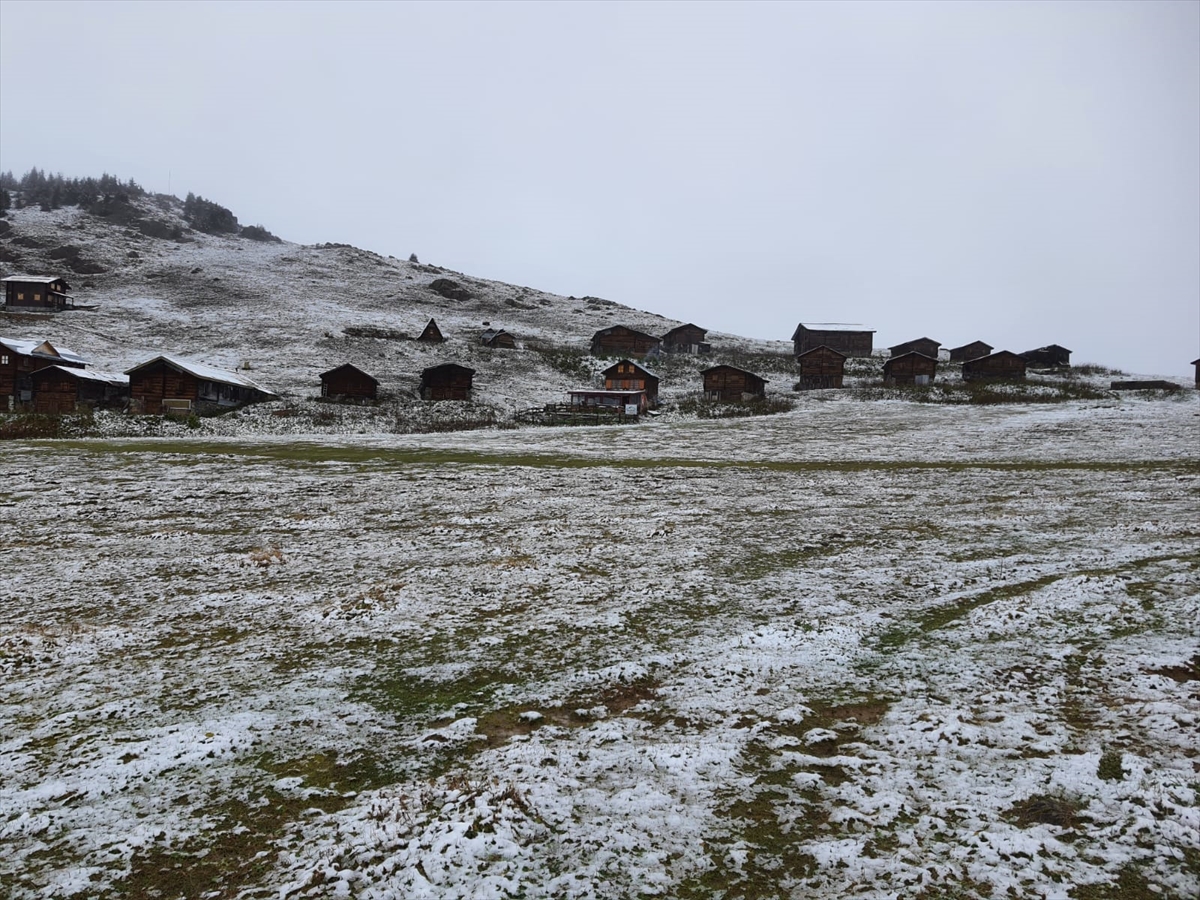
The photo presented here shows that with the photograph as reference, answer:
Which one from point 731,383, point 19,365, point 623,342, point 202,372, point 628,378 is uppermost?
point 623,342

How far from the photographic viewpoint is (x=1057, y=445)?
133 feet

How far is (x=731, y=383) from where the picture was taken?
78.0 m

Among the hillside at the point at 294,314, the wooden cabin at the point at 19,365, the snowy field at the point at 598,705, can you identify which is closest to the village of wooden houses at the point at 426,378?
the wooden cabin at the point at 19,365

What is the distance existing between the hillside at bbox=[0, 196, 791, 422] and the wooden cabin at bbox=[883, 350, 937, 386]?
1309 centimetres

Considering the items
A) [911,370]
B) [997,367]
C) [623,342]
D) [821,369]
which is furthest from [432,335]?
[997,367]

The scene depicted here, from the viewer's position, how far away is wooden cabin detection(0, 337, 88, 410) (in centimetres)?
5788

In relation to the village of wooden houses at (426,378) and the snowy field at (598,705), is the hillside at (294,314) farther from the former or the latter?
the snowy field at (598,705)

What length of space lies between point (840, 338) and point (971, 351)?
799 inches

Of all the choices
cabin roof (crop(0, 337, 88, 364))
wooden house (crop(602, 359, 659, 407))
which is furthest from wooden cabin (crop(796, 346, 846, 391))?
cabin roof (crop(0, 337, 88, 364))

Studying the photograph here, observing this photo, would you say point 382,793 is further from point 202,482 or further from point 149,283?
point 149,283

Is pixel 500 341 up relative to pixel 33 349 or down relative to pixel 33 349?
up

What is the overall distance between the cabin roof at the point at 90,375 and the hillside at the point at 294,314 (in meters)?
11.9

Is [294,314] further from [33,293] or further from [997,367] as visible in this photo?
[997,367]

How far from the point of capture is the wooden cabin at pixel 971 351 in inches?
4124
